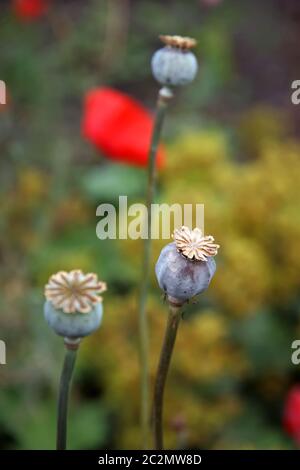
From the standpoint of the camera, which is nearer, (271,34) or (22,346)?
(22,346)

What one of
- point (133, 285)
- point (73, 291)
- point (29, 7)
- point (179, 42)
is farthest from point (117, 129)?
point (73, 291)

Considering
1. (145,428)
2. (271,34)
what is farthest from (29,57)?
(145,428)

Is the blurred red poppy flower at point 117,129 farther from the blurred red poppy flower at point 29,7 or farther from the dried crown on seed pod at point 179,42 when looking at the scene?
the dried crown on seed pod at point 179,42

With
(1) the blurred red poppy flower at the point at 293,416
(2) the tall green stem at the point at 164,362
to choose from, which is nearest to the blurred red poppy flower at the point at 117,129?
(1) the blurred red poppy flower at the point at 293,416

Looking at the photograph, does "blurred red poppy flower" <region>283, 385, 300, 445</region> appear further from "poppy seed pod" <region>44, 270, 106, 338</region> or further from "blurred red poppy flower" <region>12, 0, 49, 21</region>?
"blurred red poppy flower" <region>12, 0, 49, 21</region>

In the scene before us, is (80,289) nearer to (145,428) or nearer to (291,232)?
(145,428)

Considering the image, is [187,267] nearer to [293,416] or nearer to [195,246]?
[195,246]
